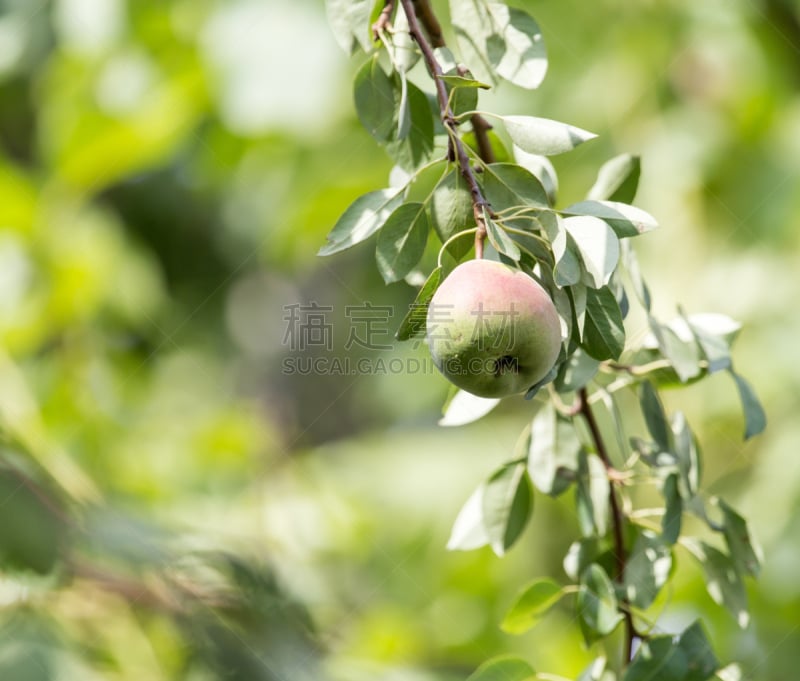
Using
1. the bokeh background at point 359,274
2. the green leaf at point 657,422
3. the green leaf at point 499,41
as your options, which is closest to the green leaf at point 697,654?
the green leaf at point 657,422

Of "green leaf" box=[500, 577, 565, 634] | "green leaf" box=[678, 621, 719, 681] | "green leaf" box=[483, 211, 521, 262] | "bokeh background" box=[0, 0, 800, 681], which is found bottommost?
"bokeh background" box=[0, 0, 800, 681]

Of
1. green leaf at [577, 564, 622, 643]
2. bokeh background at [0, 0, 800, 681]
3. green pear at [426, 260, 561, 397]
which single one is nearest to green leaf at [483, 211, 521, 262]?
green pear at [426, 260, 561, 397]

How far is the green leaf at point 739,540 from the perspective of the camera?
613 mm

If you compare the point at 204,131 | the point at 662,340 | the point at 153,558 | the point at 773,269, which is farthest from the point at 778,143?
the point at 153,558

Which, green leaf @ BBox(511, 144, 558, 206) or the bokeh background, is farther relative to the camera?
the bokeh background

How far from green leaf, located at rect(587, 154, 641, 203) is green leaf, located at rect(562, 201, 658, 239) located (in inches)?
4.5

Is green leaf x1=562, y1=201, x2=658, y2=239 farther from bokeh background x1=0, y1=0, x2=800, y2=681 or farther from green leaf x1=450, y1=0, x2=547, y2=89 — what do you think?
bokeh background x1=0, y1=0, x2=800, y2=681

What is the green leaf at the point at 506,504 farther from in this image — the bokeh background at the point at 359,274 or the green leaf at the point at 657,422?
the bokeh background at the point at 359,274

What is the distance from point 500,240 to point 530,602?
0.83 ft

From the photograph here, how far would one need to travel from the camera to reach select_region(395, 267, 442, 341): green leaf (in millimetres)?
497

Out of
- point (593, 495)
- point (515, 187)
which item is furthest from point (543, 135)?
point (593, 495)

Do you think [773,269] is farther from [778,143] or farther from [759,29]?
[759,29]

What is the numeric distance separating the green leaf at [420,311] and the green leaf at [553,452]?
141 mm

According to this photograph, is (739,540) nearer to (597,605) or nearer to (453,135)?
(597,605)
